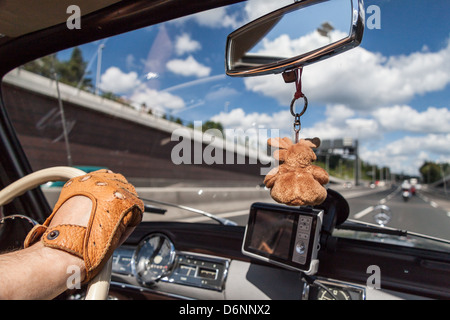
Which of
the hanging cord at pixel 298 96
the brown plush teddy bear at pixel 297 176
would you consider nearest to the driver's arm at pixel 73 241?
the brown plush teddy bear at pixel 297 176

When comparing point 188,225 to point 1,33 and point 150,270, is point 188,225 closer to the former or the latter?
point 150,270

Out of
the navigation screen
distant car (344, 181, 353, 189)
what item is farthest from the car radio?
distant car (344, 181, 353, 189)

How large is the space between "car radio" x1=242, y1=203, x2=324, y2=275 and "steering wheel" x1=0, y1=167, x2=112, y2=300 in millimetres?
914

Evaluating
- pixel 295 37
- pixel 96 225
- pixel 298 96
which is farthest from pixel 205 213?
pixel 96 225

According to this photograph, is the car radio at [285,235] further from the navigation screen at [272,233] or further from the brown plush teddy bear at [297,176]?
the brown plush teddy bear at [297,176]

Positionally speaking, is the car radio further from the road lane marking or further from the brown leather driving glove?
the brown leather driving glove

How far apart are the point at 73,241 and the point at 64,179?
1.67 feet

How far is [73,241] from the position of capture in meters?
0.90

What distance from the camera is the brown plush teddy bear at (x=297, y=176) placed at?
4.25 ft

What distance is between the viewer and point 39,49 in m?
2.34

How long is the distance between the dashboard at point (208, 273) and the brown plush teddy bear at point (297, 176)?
0.67m

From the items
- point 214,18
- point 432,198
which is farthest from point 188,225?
point 432,198

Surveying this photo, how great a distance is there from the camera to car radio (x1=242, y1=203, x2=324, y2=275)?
1597mm

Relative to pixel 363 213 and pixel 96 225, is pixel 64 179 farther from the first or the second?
pixel 363 213
